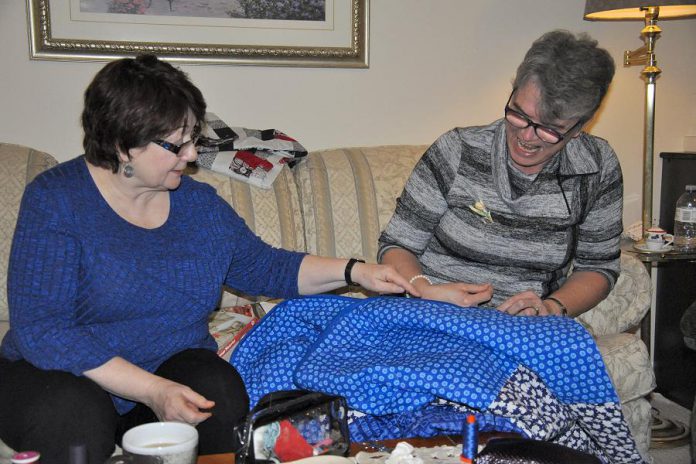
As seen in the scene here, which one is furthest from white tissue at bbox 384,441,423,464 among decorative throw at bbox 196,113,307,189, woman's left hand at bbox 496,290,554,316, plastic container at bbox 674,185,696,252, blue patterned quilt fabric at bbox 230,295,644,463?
plastic container at bbox 674,185,696,252

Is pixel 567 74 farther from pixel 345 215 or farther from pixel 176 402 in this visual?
pixel 176 402

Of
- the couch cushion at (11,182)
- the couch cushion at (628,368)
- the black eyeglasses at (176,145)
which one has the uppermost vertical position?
the black eyeglasses at (176,145)

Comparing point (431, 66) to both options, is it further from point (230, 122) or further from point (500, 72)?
point (230, 122)

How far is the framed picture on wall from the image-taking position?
247cm

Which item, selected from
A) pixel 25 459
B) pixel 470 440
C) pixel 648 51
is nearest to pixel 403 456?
pixel 470 440

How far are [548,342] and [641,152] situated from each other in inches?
77.2

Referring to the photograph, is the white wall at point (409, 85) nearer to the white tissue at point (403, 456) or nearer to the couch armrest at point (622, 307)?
the couch armrest at point (622, 307)

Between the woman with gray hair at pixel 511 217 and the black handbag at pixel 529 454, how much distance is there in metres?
0.80

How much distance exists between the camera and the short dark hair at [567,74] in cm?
176

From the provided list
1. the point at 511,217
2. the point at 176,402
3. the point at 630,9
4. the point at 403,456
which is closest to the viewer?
the point at 403,456

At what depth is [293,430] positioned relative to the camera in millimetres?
1143

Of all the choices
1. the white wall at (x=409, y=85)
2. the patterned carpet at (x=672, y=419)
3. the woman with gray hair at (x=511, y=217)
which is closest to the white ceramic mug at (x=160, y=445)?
the woman with gray hair at (x=511, y=217)

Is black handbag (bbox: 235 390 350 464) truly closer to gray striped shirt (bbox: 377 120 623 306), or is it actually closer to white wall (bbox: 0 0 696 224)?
gray striped shirt (bbox: 377 120 623 306)

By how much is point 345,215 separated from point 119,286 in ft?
3.55
